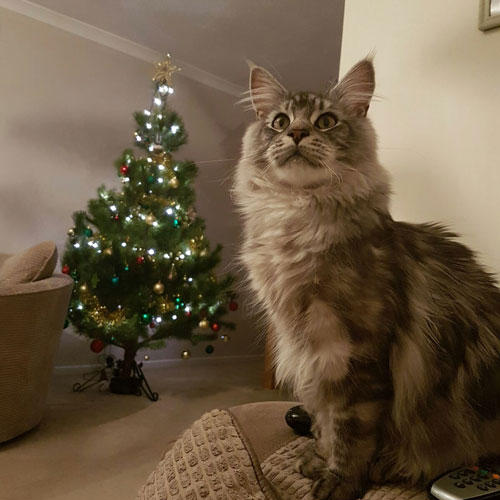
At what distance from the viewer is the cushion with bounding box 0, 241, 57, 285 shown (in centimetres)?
222

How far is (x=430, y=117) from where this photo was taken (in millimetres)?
1195

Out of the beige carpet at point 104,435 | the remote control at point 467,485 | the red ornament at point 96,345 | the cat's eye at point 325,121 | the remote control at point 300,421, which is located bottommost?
the beige carpet at point 104,435

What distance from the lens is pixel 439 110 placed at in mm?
1176

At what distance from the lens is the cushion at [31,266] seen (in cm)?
222

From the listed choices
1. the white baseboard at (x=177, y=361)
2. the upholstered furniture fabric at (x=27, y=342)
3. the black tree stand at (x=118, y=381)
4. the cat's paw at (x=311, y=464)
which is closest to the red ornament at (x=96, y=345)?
the black tree stand at (x=118, y=381)

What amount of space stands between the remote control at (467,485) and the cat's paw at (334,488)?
0.15 metres

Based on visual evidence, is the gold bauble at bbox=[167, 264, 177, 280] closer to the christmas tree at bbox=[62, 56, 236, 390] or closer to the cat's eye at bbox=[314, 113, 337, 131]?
the christmas tree at bbox=[62, 56, 236, 390]

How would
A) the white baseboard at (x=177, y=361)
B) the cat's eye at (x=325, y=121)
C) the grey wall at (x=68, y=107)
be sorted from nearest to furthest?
the cat's eye at (x=325, y=121), the grey wall at (x=68, y=107), the white baseboard at (x=177, y=361)

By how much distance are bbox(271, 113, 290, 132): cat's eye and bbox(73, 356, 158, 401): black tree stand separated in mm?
2302

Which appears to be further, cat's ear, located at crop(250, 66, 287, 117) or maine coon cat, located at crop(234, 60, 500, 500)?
cat's ear, located at crop(250, 66, 287, 117)

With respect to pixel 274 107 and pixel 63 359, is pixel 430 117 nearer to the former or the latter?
pixel 274 107

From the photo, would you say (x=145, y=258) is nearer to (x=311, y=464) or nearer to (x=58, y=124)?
(x=58, y=124)

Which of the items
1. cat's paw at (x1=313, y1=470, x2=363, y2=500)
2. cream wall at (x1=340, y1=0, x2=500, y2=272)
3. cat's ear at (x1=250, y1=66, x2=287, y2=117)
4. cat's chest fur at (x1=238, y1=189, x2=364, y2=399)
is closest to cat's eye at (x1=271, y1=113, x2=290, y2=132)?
cat's ear at (x1=250, y1=66, x2=287, y2=117)

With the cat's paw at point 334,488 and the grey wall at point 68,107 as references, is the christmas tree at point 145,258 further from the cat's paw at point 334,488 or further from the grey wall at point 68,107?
the cat's paw at point 334,488
